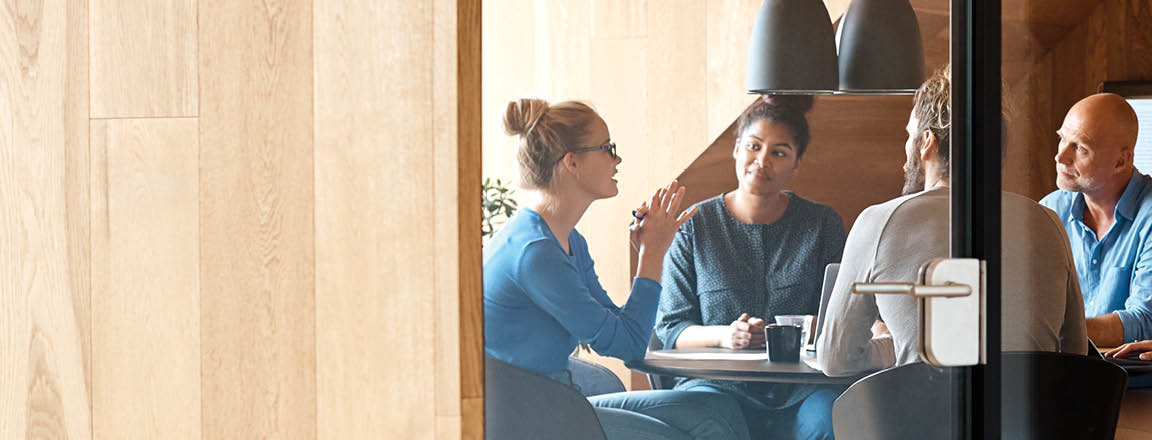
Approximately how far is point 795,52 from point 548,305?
2.08 ft

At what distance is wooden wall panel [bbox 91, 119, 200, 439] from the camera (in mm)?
1503

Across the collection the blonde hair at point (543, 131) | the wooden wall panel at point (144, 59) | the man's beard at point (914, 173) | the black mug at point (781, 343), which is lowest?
the black mug at point (781, 343)

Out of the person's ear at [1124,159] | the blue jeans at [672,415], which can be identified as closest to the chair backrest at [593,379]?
the blue jeans at [672,415]

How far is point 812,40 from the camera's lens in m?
1.51

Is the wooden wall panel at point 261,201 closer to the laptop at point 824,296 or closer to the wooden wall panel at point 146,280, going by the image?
the wooden wall panel at point 146,280

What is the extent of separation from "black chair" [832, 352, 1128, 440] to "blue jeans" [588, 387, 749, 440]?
0.63ft

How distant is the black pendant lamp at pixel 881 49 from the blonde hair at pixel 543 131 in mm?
466

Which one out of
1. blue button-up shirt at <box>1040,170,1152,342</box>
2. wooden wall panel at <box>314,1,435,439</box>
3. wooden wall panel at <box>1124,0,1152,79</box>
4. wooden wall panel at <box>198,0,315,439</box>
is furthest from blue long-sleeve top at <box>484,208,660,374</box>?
wooden wall panel at <box>1124,0,1152,79</box>

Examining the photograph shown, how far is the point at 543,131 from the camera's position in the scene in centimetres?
151

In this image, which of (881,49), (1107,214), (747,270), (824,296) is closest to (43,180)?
(747,270)

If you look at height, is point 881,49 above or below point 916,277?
above

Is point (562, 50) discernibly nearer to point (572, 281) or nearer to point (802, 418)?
point (572, 281)

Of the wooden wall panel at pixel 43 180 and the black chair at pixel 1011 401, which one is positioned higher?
the wooden wall panel at pixel 43 180

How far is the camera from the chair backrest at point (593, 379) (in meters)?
1.53
